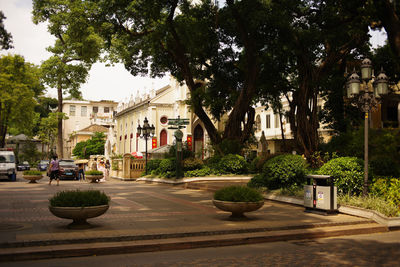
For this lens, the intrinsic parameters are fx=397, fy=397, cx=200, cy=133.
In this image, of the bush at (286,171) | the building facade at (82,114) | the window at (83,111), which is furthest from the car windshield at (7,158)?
the window at (83,111)

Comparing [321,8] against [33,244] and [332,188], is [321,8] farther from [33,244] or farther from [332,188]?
[33,244]

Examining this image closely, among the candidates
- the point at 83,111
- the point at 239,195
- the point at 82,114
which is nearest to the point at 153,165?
the point at 239,195

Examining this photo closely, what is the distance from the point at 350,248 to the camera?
838 cm

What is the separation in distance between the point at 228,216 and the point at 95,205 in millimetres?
3958

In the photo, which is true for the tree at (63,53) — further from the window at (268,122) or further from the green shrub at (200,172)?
the window at (268,122)

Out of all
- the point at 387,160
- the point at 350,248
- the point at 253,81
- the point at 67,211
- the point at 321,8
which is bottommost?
the point at 350,248

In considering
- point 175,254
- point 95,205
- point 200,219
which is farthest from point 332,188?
point 95,205

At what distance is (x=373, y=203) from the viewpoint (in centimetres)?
1175

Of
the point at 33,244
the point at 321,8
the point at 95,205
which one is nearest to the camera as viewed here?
the point at 33,244

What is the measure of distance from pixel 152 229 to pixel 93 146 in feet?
208

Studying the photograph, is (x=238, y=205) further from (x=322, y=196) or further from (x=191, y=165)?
(x=191, y=165)

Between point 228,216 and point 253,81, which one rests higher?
point 253,81

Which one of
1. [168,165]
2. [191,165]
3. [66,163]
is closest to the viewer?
[191,165]

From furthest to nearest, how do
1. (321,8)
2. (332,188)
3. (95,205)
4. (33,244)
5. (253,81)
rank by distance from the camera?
(253,81) < (321,8) < (332,188) < (95,205) < (33,244)
